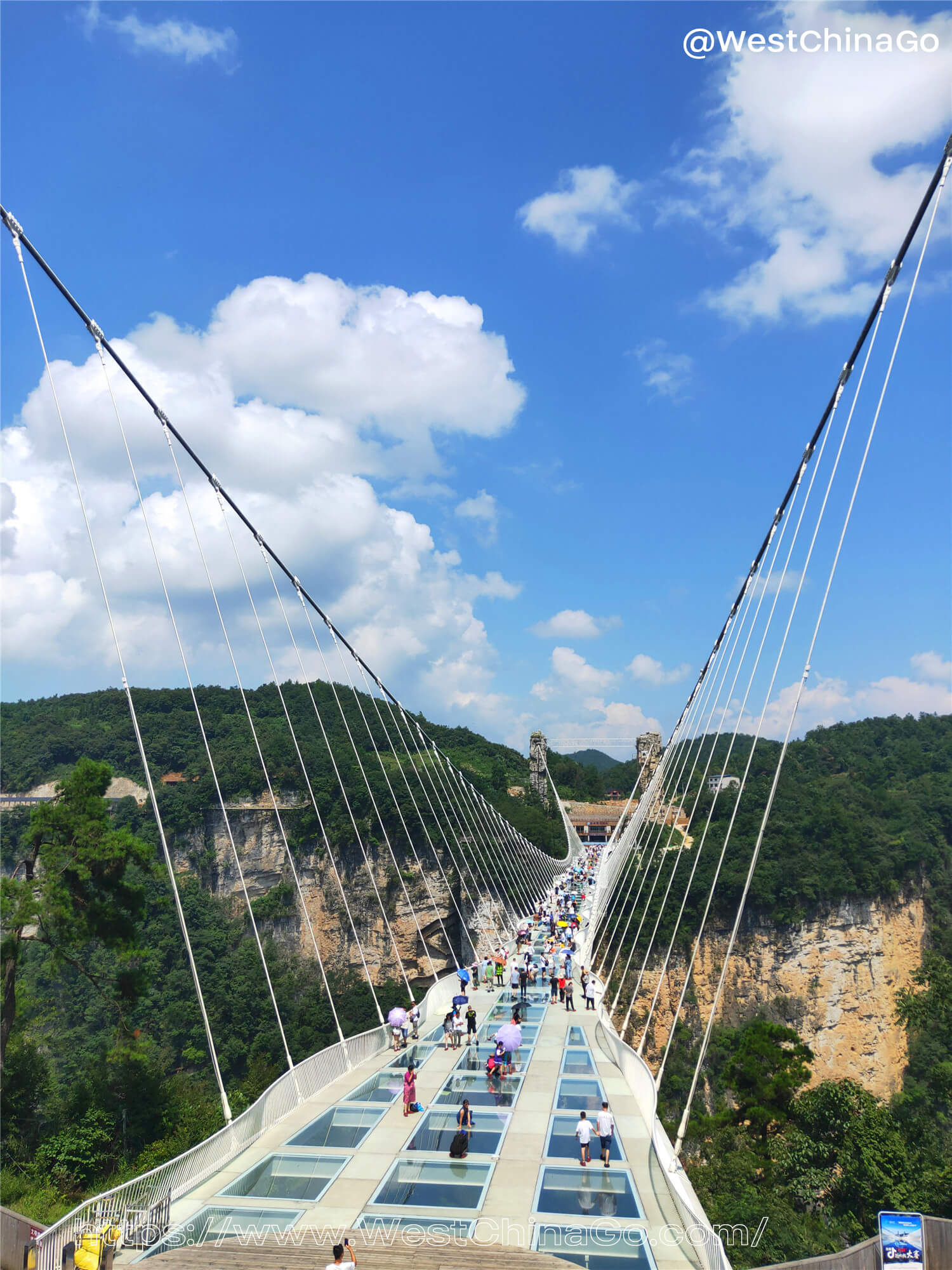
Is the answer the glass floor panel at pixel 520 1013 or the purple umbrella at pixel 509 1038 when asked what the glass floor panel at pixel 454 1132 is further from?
the glass floor panel at pixel 520 1013

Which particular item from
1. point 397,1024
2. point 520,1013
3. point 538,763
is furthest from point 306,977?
point 538,763

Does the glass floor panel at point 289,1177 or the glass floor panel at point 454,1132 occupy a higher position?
the glass floor panel at point 289,1177

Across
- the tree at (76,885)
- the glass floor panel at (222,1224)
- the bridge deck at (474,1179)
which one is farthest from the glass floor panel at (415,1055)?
the tree at (76,885)

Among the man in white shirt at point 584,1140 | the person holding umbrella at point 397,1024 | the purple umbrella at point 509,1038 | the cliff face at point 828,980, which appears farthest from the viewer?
the cliff face at point 828,980

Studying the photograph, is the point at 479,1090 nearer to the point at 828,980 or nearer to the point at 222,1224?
the point at 222,1224

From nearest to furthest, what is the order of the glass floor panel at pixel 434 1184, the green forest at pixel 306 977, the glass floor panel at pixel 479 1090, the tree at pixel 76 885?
the glass floor panel at pixel 434 1184 → the glass floor panel at pixel 479 1090 → the green forest at pixel 306 977 → the tree at pixel 76 885

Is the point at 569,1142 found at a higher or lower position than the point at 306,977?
higher

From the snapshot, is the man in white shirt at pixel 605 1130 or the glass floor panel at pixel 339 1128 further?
the glass floor panel at pixel 339 1128

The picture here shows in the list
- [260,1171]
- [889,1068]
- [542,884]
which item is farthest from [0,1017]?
[889,1068]
